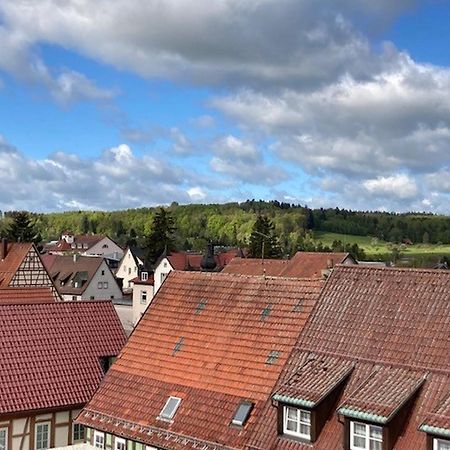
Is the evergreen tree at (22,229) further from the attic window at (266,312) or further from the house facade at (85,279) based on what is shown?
the attic window at (266,312)

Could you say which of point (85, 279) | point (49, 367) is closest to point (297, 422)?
point (49, 367)

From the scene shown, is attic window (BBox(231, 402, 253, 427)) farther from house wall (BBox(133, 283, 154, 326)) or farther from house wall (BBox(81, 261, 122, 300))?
house wall (BBox(81, 261, 122, 300))

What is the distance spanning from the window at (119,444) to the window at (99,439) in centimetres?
72

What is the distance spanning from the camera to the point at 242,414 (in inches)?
830

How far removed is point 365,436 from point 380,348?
2.81 metres

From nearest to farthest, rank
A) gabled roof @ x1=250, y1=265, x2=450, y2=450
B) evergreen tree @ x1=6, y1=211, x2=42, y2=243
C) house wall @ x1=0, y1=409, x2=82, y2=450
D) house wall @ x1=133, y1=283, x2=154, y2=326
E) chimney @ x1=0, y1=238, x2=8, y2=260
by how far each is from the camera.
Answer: gabled roof @ x1=250, y1=265, x2=450, y2=450 → house wall @ x1=0, y1=409, x2=82, y2=450 → chimney @ x1=0, y1=238, x2=8, y2=260 → house wall @ x1=133, y1=283, x2=154, y2=326 → evergreen tree @ x1=6, y1=211, x2=42, y2=243

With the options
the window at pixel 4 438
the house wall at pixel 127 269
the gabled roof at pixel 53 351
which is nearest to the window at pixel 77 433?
the gabled roof at pixel 53 351

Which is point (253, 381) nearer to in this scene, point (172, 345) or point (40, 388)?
point (172, 345)

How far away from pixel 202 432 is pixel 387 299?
674 cm

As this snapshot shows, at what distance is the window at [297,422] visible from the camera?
755 inches

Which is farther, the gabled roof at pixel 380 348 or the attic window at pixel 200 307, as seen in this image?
the attic window at pixel 200 307

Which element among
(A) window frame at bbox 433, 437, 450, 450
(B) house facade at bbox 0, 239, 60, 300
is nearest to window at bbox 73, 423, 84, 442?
(A) window frame at bbox 433, 437, 450, 450

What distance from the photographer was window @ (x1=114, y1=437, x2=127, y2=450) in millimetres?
23375

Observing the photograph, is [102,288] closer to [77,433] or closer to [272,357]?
[77,433]
